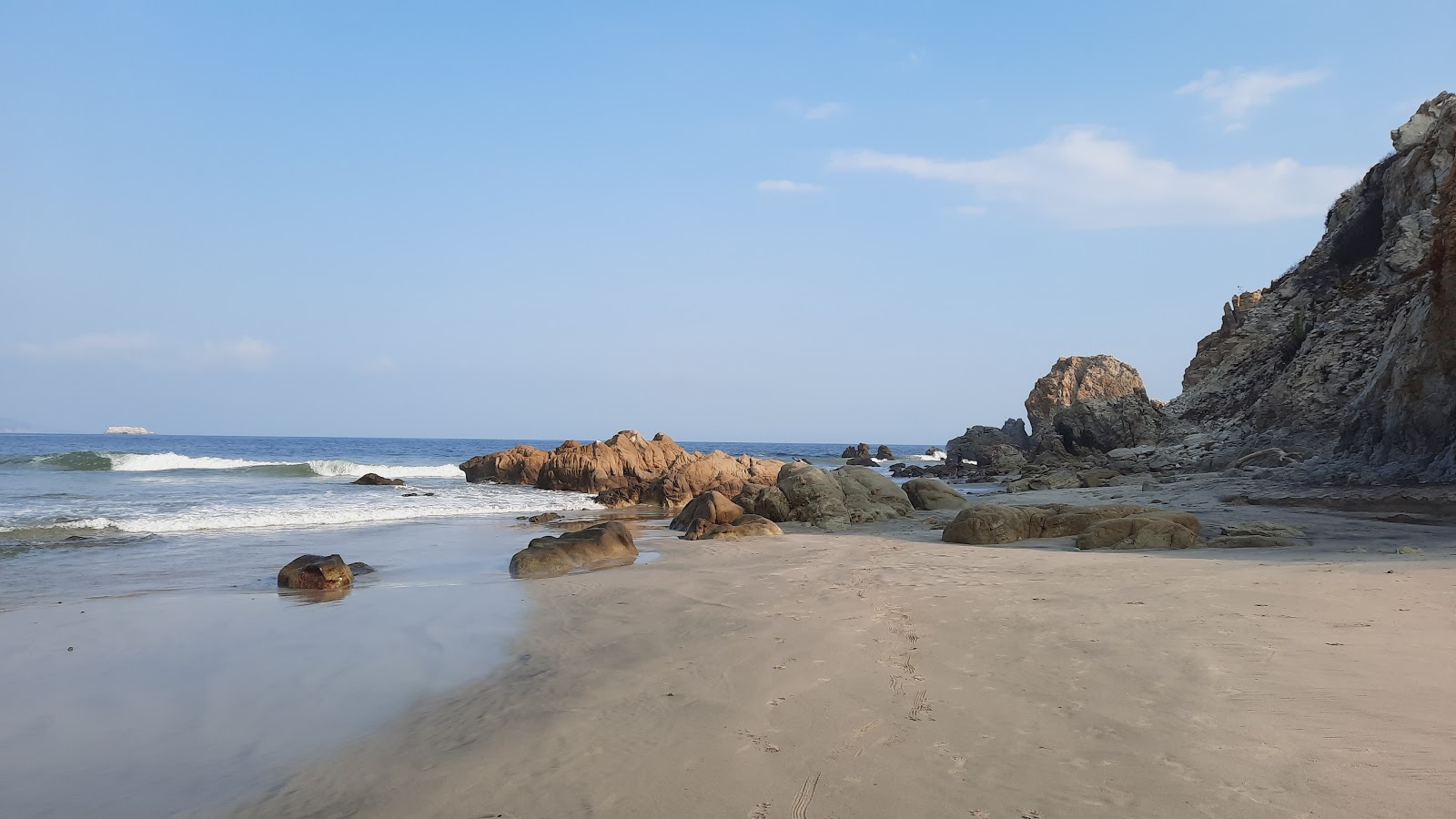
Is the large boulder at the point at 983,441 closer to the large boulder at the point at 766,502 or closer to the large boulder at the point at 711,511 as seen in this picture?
the large boulder at the point at 766,502

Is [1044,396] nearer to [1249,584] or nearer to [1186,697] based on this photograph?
[1249,584]

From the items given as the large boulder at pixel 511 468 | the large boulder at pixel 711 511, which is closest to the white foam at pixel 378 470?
the large boulder at pixel 511 468

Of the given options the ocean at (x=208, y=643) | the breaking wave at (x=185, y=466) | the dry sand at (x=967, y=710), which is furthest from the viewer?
the breaking wave at (x=185, y=466)

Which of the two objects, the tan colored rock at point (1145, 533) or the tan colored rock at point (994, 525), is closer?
the tan colored rock at point (1145, 533)

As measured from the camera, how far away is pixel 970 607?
20.8 feet

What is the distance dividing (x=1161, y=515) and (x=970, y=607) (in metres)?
5.41

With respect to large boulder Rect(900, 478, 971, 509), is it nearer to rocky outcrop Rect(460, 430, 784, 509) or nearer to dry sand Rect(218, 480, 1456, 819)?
rocky outcrop Rect(460, 430, 784, 509)

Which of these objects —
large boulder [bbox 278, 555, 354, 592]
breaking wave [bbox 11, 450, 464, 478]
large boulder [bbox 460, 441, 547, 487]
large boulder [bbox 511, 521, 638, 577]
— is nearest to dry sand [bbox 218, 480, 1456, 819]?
large boulder [bbox 511, 521, 638, 577]

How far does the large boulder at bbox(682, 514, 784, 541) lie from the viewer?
13.2m

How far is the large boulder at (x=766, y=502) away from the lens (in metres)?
16.0

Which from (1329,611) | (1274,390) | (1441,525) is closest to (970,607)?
(1329,611)

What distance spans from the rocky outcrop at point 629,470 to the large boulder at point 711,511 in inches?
168

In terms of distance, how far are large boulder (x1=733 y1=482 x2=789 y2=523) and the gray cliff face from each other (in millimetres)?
9842

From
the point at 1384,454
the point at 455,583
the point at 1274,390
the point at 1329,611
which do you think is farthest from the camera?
the point at 1274,390
